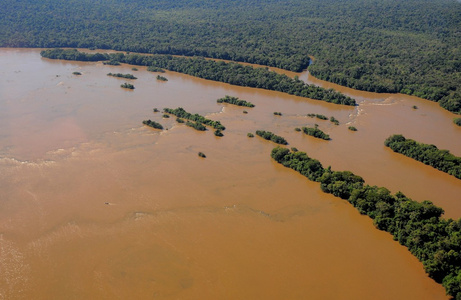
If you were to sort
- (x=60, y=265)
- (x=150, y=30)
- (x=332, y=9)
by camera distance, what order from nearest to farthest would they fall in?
(x=60, y=265) → (x=150, y=30) → (x=332, y=9)


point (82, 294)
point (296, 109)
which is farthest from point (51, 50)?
point (82, 294)

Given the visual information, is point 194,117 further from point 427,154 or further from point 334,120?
point 427,154

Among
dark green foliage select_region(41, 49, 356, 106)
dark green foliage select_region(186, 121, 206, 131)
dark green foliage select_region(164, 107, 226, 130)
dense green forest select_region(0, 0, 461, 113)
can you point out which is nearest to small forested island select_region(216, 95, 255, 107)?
dark green foliage select_region(164, 107, 226, 130)

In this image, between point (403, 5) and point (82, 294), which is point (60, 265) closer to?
point (82, 294)

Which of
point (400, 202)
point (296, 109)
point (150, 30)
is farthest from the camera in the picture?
point (150, 30)

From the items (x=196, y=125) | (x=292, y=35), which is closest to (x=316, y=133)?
(x=196, y=125)

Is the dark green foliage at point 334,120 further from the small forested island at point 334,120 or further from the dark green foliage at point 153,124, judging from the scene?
the dark green foliage at point 153,124
